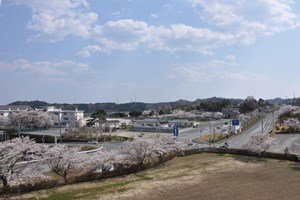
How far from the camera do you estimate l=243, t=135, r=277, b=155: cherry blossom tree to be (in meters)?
42.9

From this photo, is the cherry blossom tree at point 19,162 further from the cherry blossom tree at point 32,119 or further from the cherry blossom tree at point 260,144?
the cherry blossom tree at point 32,119

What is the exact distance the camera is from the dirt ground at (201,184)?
2662cm

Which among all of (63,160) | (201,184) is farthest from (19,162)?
(201,184)

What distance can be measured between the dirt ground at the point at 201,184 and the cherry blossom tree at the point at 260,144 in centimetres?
325

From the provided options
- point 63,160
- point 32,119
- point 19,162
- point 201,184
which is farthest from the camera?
point 32,119

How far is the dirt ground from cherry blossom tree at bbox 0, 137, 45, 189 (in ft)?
7.30

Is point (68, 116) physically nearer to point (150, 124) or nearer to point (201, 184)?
point (150, 124)

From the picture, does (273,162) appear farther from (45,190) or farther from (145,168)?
(45,190)

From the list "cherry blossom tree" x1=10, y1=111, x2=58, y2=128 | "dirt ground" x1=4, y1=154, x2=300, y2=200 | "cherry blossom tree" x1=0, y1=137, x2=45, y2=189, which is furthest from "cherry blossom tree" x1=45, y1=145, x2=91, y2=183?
"cherry blossom tree" x1=10, y1=111, x2=58, y2=128

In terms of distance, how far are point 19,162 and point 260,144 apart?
28.6 metres

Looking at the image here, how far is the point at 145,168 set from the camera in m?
37.9

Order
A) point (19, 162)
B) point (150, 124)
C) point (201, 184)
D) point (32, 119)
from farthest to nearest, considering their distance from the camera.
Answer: point (32, 119) < point (150, 124) < point (19, 162) < point (201, 184)

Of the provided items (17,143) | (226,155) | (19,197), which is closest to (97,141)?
(226,155)

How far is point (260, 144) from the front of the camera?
142 feet
